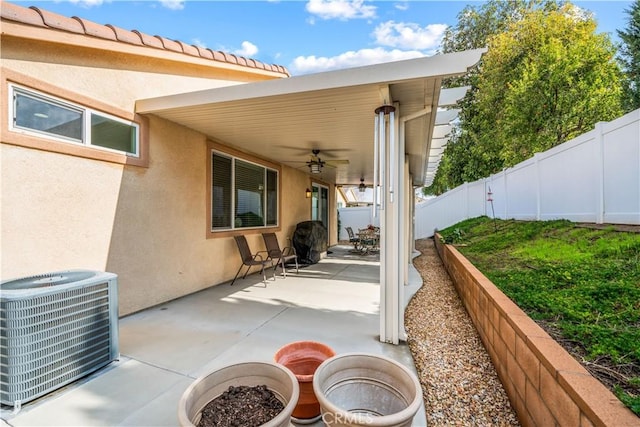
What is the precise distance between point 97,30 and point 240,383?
13.1ft

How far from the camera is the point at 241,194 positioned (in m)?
6.04

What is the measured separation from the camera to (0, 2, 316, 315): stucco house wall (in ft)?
9.15

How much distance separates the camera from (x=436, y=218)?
13.6 meters

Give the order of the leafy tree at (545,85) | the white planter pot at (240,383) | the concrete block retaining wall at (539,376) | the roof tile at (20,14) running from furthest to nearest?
the leafy tree at (545,85), the roof tile at (20,14), the white planter pot at (240,383), the concrete block retaining wall at (539,376)

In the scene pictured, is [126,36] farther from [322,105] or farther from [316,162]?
[316,162]

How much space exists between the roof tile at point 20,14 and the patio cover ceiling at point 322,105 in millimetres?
1209

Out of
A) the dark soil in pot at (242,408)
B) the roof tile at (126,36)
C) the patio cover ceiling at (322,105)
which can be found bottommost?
the dark soil in pot at (242,408)

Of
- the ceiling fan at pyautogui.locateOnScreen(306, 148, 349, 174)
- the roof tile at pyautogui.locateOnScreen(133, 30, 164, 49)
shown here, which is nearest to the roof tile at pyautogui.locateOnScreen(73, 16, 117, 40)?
the roof tile at pyautogui.locateOnScreen(133, 30, 164, 49)

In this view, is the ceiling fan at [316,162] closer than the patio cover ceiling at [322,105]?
No

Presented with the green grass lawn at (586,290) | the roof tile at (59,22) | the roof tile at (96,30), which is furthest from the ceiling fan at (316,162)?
the roof tile at (59,22)

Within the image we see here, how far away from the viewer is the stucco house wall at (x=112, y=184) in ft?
9.15

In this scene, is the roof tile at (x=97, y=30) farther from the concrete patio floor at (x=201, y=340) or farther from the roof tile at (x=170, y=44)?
the concrete patio floor at (x=201, y=340)

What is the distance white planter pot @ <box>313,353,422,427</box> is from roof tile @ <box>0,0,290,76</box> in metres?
3.94

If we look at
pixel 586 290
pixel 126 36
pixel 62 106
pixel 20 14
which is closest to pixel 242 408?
pixel 586 290
